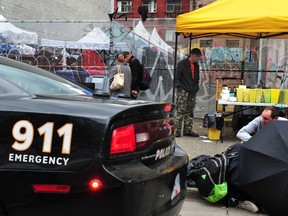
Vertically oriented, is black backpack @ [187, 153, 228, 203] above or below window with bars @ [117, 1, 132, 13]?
below

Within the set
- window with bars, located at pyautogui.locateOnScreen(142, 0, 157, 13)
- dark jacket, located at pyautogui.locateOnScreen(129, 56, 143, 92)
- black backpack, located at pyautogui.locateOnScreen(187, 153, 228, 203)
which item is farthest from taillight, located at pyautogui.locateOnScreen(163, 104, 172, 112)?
window with bars, located at pyautogui.locateOnScreen(142, 0, 157, 13)

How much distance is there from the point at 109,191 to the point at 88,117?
1.47 ft

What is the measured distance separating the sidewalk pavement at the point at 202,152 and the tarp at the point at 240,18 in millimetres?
2141

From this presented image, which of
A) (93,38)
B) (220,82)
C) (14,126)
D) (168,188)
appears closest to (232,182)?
(168,188)

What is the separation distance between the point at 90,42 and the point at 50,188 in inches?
350

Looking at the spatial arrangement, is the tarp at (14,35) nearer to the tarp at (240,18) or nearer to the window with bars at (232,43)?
the tarp at (240,18)

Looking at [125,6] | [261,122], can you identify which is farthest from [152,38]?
[125,6]

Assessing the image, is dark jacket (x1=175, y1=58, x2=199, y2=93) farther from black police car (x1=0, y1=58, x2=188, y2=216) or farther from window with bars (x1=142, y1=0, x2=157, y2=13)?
window with bars (x1=142, y1=0, x2=157, y2=13)

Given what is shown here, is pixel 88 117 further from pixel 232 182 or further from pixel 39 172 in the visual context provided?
pixel 232 182

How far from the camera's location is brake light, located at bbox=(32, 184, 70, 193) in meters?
2.23

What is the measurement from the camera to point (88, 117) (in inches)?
91.4

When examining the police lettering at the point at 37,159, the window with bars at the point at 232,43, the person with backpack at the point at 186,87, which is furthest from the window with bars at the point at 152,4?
the police lettering at the point at 37,159

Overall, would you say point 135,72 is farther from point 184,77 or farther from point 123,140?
point 123,140

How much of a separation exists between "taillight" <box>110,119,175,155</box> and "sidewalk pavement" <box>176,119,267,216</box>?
1.73 meters
